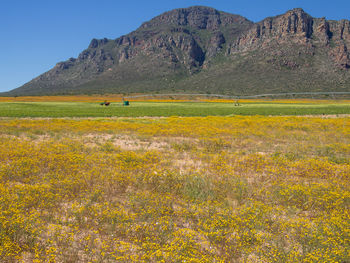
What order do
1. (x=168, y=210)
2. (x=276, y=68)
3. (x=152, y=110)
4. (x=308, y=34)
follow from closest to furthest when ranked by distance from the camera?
(x=168, y=210) → (x=152, y=110) → (x=276, y=68) → (x=308, y=34)

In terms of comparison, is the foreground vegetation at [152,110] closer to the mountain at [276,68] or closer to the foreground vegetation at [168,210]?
the foreground vegetation at [168,210]

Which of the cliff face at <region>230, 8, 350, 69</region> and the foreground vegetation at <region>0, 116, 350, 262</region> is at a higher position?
the cliff face at <region>230, 8, 350, 69</region>

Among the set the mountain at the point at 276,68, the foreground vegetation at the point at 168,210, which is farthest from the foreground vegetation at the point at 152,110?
the mountain at the point at 276,68

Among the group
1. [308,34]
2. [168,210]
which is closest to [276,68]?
[308,34]

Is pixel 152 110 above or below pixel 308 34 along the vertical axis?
below

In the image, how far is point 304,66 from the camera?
127 m

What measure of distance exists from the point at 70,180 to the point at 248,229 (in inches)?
230

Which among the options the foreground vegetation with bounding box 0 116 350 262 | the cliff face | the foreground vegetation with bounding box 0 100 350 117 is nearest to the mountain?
the cliff face

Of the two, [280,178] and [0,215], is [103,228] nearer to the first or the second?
[0,215]

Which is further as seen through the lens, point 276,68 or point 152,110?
point 276,68

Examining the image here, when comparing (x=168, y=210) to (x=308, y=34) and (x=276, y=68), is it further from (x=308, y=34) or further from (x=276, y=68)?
(x=308, y=34)

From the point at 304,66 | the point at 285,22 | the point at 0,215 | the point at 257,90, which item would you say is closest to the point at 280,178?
the point at 0,215

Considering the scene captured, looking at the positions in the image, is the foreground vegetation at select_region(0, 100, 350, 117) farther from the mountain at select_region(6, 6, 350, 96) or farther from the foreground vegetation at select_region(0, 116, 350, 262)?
the mountain at select_region(6, 6, 350, 96)

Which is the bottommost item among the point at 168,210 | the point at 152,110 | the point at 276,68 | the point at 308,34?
the point at 168,210
